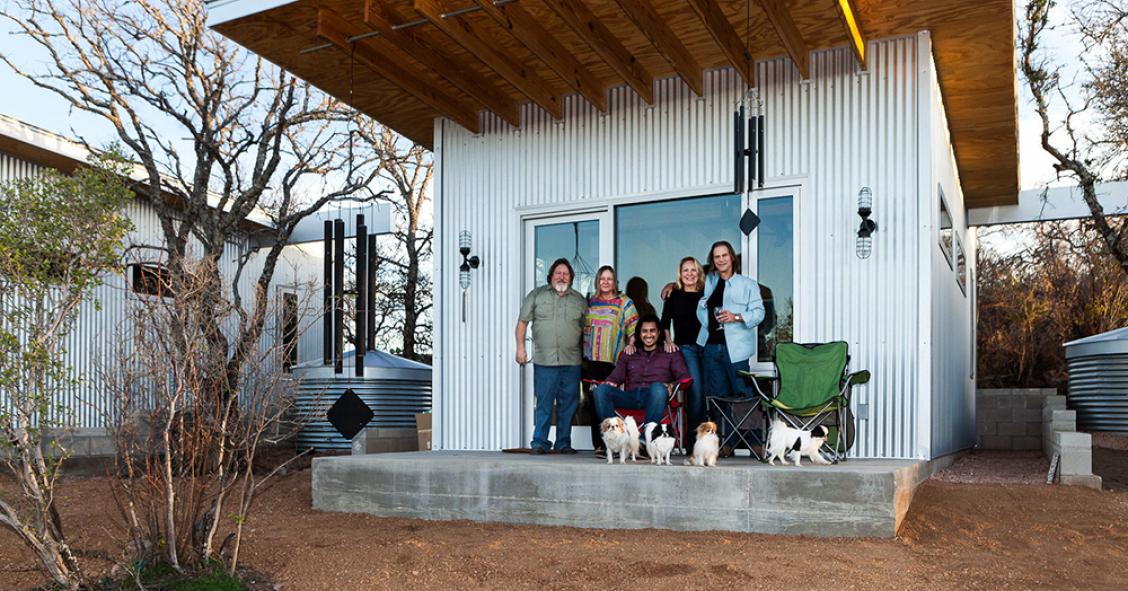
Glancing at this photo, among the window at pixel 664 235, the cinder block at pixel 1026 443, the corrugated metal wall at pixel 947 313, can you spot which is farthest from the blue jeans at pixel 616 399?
the cinder block at pixel 1026 443

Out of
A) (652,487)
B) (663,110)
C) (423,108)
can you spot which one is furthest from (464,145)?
(652,487)

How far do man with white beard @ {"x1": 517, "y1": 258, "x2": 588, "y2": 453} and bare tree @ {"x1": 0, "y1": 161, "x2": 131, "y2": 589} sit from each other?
2.66 meters

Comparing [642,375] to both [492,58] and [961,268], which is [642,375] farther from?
[961,268]

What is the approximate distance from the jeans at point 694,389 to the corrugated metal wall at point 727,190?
2.40ft

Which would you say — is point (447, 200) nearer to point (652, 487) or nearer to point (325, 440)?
point (652, 487)

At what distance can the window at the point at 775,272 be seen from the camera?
6449 mm

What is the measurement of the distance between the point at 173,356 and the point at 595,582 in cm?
203

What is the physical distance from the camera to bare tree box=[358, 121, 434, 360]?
16281 millimetres

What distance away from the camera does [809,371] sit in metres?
5.79

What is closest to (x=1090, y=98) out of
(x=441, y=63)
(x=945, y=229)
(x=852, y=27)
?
(x=945, y=229)

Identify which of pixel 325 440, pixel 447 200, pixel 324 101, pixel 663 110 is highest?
pixel 324 101

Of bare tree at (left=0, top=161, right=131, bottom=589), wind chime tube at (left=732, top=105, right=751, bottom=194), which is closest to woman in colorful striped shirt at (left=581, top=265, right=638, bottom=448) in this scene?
wind chime tube at (left=732, top=105, right=751, bottom=194)

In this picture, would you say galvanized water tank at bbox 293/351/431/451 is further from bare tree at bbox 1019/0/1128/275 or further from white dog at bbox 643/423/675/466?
bare tree at bbox 1019/0/1128/275

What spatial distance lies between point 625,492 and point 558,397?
56.6 inches
